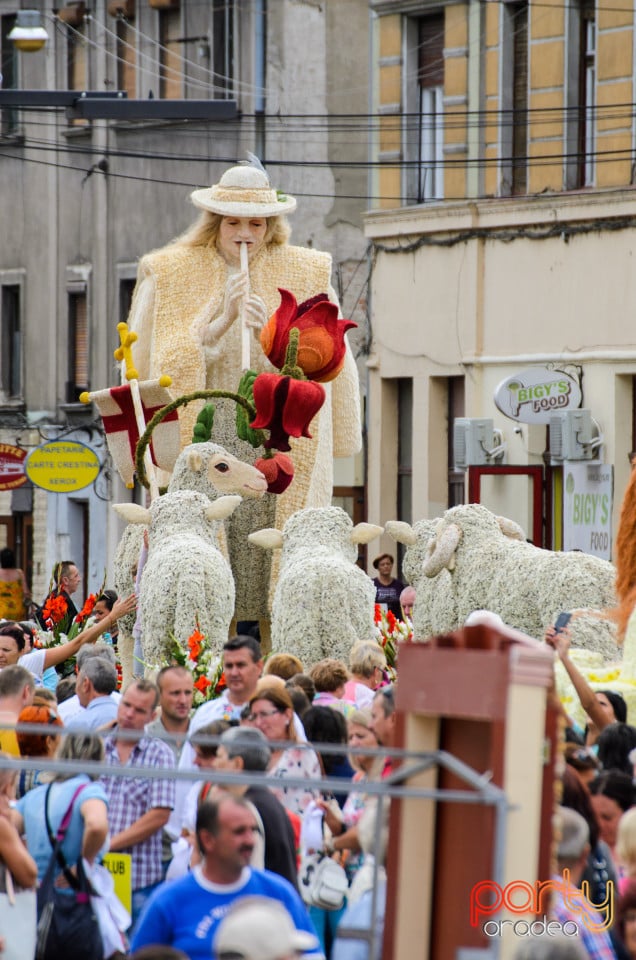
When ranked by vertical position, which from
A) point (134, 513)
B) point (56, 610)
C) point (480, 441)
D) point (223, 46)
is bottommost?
point (56, 610)

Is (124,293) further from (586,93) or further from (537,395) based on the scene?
(537,395)

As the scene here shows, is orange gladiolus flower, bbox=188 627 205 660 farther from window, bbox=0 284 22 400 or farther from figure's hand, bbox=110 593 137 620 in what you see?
window, bbox=0 284 22 400

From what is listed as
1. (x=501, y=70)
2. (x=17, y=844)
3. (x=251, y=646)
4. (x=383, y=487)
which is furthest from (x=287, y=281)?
(x=383, y=487)

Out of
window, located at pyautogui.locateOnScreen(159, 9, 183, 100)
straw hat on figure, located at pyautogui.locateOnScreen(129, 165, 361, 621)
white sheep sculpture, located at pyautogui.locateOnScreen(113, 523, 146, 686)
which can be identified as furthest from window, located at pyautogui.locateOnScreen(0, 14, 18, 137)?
white sheep sculpture, located at pyautogui.locateOnScreen(113, 523, 146, 686)

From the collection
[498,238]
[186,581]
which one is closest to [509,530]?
[186,581]

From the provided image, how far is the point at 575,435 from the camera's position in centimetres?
2330

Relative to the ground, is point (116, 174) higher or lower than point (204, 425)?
higher

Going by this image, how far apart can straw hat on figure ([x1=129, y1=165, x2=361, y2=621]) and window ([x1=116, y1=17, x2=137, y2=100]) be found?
19335 mm

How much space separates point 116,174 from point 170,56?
190 centimetres

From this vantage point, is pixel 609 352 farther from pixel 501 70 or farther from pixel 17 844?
pixel 17 844

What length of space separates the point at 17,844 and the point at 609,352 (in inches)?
679

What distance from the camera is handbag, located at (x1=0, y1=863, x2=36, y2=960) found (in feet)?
22.4

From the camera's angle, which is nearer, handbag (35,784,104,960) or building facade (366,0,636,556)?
handbag (35,784,104,960)

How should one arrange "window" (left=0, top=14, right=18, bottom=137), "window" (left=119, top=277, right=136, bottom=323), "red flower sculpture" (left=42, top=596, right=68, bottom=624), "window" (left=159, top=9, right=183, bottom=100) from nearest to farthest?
1. "red flower sculpture" (left=42, top=596, right=68, bottom=624)
2. "window" (left=159, top=9, right=183, bottom=100)
3. "window" (left=119, top=277, right=136, bottom=323)
4. "window" (left=0, top=14, right=18, bottom=137)
